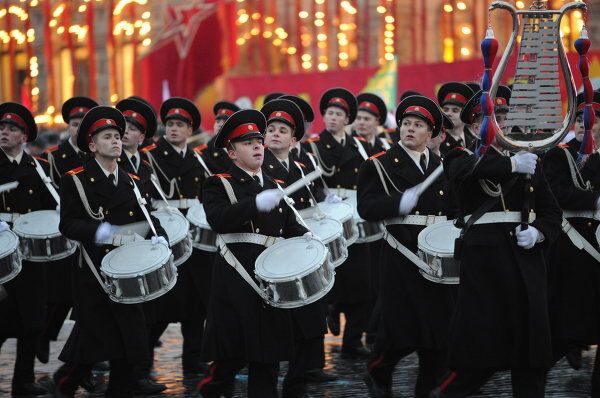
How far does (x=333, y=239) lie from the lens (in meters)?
8.75

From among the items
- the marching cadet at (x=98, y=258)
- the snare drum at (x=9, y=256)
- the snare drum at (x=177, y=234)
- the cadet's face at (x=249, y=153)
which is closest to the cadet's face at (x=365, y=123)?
the snare drum at (x=177, y=234)

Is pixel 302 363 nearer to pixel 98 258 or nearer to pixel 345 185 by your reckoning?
pixel 98 258

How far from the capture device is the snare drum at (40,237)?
9516 mm

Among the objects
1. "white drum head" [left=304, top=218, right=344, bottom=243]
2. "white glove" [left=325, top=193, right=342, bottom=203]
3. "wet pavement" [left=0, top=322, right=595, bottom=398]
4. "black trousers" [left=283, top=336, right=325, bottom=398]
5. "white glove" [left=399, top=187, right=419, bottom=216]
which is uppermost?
"white glove" [left=399, top=187, right=419, bottom=216]

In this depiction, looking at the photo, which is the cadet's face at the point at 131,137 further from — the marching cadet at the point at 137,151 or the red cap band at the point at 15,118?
the red cap band at the point at 15,118

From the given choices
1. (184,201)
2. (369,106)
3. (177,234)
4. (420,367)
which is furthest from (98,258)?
(369,106)

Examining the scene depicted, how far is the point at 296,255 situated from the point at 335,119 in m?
4.20

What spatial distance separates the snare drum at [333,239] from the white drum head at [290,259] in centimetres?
91

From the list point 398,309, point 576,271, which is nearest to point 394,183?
point 398,309

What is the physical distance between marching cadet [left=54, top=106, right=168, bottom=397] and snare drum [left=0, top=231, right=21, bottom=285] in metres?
0.72

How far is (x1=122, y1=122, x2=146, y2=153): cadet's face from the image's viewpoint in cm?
1065

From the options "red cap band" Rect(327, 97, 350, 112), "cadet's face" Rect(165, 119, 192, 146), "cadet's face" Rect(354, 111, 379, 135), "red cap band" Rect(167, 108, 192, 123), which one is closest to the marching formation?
"cadet's face" Rect(165, 119, 192, 146)

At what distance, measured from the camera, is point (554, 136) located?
22.7 ft

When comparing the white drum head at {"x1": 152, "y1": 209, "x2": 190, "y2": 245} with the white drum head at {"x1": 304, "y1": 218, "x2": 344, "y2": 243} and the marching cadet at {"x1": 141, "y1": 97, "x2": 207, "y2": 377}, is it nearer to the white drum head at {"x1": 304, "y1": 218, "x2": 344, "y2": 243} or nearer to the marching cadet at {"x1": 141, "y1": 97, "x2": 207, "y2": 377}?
the marching cadet at {"x1": 141, "y1": 97, "x2": 207, "y2": 377}
